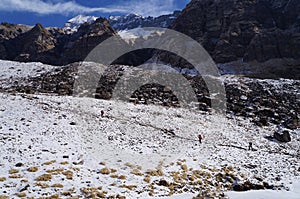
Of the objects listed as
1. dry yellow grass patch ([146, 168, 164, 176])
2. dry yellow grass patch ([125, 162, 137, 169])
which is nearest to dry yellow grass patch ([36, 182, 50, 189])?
dry yellow grass patch ([125, 162, 137, 169])

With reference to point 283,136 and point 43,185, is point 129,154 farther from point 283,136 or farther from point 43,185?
point 283,136

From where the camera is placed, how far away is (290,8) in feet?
294

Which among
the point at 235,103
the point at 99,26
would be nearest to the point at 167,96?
the point at 235,103

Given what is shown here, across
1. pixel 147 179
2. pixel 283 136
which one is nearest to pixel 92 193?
pixel 147 179

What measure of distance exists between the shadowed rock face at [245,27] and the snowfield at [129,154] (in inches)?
2214

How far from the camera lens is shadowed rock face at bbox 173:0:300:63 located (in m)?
79.2

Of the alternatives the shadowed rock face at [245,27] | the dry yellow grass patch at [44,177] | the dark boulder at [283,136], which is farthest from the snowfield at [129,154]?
the shadowed rock face at [245,27]

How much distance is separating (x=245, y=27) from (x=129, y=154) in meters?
82.4

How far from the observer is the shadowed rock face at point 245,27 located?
79188 millimetres

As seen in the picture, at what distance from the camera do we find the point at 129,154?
19.6 metres

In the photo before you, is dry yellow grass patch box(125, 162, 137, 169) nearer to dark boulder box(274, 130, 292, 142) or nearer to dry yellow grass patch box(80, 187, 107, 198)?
dry yellow grass patch box(80, 187, 107, 198)

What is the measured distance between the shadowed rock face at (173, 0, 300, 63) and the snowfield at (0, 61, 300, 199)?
185 ft

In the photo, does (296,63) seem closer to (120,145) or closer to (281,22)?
(281,22)

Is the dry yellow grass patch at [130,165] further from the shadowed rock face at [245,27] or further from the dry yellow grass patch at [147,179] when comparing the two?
the shadowed rock face at [245,27]
